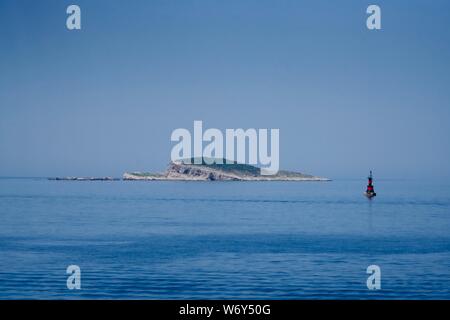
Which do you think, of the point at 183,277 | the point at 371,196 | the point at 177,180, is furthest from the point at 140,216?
the point at 177,180

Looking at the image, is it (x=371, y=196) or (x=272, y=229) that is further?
(x=371, y=196)

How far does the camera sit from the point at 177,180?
115188mm

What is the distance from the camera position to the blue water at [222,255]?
49.8 feet

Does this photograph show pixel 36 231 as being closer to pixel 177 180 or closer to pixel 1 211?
pixel 1 211

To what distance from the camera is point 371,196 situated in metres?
68.2

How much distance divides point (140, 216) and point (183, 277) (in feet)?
80.7

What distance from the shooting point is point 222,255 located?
23.0 meters

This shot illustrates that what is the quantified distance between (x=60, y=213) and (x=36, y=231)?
36.9 ft

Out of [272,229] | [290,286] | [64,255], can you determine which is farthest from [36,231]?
[290,286]

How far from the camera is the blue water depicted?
1519 centimetres

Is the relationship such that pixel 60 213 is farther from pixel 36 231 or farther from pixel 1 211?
pixel 36 231
